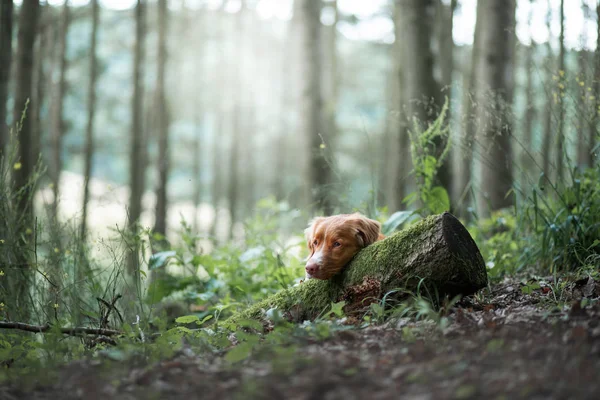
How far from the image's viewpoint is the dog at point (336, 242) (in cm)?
435

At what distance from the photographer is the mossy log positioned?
4031 mm

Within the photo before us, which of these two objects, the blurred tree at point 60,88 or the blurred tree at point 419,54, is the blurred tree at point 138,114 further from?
the blurred tree at point 419,54

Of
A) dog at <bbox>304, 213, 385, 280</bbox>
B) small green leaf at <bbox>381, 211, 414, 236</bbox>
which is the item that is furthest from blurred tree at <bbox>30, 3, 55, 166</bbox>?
dog at <bbox>304, 213, 385, 280</bbox>

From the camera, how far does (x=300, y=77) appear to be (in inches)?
504

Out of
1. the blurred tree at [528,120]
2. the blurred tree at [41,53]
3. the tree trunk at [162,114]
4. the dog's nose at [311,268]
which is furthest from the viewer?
the tree trunk at [162,114]

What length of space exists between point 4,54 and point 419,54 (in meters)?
6.23

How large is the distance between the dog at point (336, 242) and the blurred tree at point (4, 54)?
14.2 feet

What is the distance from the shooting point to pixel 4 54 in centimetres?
668

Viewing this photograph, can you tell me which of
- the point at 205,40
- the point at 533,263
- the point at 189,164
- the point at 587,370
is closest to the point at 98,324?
the point at 587,370

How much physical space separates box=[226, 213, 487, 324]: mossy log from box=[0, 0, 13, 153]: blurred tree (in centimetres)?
440

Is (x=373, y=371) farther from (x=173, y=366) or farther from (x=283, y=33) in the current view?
(x=283, y=33)

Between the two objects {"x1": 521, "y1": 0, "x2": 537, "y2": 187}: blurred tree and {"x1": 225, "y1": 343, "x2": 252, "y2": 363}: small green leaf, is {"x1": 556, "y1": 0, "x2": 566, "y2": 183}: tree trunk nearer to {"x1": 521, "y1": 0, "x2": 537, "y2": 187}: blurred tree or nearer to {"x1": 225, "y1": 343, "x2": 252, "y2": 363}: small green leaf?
{"x1": 521, "y1": 0, "x2": 537, "y2": 187}: blurred tree

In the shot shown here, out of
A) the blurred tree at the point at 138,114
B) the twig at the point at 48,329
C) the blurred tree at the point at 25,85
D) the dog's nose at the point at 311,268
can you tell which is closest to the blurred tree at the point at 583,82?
the dog's nose at the point at 311,268

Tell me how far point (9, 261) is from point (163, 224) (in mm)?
8794
